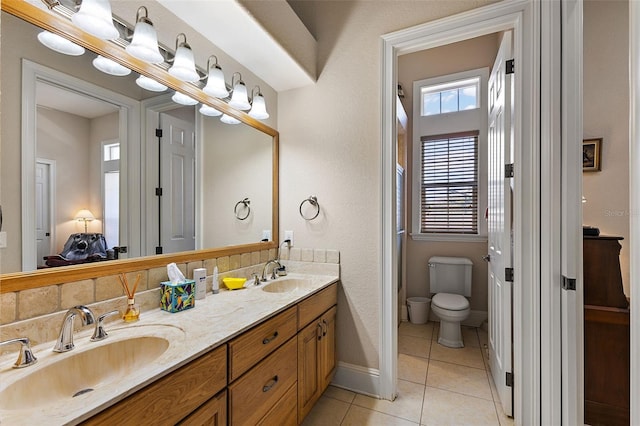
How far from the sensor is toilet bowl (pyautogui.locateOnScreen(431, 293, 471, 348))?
2.56 m

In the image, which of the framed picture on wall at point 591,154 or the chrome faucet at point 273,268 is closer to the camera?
the framed picture on wall at point 591,154

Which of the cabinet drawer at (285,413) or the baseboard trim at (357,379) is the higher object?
the cabinet drawer at (285,413)

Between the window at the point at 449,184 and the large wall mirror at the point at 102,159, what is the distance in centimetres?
231

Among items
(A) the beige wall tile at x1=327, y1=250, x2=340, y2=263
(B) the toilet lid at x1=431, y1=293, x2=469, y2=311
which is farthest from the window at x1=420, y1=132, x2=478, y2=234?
(A) the beige wall tile at x1=327, y1=250, x2=340, y2=263

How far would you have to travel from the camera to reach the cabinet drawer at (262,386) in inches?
42.6

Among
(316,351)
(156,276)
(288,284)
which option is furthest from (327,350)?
(156,276)

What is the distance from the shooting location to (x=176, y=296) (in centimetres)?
130

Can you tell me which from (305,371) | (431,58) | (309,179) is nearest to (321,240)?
(309,179)

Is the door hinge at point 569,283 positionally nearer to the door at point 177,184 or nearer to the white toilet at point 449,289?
the white toilet at point 449,289

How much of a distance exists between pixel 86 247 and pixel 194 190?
63 cm

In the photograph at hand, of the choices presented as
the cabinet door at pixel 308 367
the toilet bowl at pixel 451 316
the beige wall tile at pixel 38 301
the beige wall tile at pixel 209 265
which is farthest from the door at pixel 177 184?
the toilet bowl at pixel 451 316

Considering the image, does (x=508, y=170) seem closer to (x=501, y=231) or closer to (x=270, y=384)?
(x=501, y=231)

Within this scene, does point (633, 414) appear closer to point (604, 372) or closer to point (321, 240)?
point (604, 372)

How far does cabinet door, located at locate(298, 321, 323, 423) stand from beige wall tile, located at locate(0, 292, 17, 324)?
1127 mm
